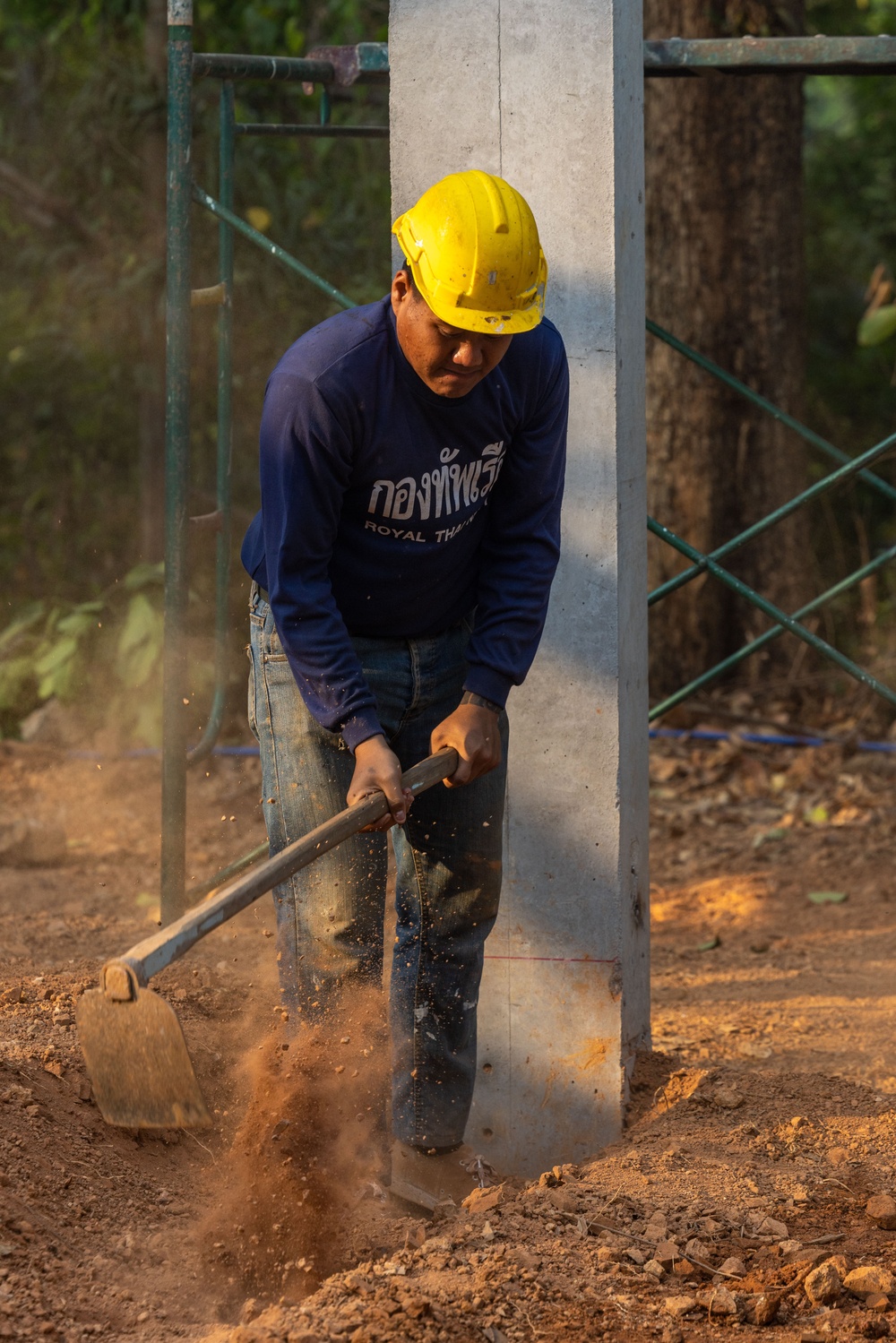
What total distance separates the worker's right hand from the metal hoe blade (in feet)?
1.69

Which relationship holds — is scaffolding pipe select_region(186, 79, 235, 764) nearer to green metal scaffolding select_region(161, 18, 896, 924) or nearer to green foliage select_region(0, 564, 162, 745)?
green metal scaffolding select_region(161, 18, 896, 924)

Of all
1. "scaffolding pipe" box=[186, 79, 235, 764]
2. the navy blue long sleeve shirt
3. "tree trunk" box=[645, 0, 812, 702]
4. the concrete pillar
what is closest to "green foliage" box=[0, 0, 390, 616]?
"tree trunk" box=[645, 0, 812, 702]

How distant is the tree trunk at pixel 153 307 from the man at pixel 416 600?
15.5 ft

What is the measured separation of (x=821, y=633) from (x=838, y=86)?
381 inches

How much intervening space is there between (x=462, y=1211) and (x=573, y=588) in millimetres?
1400

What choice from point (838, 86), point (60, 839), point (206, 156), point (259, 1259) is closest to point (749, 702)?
point (60, 839)

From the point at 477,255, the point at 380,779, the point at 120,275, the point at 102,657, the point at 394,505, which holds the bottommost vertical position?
the point at 102,657

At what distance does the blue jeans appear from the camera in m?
2.94

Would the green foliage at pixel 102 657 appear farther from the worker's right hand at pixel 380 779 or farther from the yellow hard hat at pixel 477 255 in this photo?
the yellow hard hat at pixel 477 255

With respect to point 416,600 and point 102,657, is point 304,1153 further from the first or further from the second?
point 102,657

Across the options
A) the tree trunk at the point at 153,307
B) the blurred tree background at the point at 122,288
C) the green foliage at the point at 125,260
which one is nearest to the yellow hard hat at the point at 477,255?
the blurred tree background at the point at 122,288

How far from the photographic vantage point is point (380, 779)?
266 cm

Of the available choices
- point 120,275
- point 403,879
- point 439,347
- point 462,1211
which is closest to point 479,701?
point 403,879

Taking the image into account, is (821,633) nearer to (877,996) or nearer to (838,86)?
(877,996)
